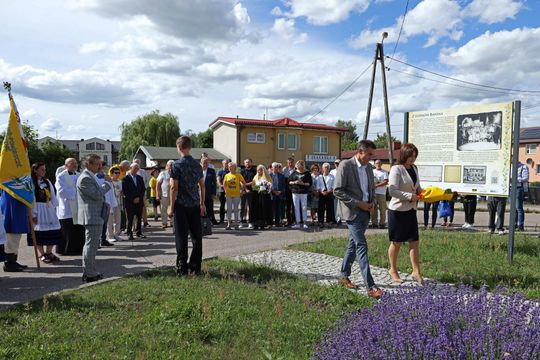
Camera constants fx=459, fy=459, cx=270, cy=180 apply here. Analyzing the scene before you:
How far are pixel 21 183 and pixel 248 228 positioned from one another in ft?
22.2

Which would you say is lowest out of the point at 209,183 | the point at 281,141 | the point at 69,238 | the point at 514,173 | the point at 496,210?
the point at 69,238

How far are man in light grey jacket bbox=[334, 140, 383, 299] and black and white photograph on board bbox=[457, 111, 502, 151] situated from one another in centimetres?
367

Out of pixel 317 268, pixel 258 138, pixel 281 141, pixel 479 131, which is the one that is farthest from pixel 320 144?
pixel 317 268

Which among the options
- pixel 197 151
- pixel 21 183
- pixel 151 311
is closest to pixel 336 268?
pixel 151 311

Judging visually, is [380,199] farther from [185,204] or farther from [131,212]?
[185,204]

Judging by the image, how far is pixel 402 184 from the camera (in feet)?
21.6

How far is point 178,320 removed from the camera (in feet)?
15.8

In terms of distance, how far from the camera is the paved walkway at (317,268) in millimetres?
6688

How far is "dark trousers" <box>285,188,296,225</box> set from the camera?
44.8ft

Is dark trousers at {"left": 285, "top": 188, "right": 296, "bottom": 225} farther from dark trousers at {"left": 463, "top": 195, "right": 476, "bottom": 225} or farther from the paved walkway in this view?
dark trousers at {"left": 463, "top": 195, "right": 476, "bottom": 225}

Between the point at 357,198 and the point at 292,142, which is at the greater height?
the point at 292,142

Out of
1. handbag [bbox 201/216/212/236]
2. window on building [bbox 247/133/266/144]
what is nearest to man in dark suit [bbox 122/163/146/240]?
handbag [bbox 201/216/212/236]

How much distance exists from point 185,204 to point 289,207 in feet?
24.0

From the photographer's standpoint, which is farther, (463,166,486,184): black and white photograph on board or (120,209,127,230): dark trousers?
(120,209,127,230): dark trousers
